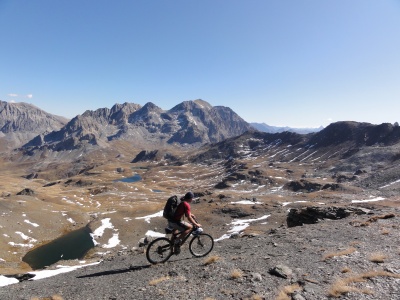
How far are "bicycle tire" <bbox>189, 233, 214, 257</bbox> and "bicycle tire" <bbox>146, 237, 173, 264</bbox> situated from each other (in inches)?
66.4

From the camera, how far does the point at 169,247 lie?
17.9 meters

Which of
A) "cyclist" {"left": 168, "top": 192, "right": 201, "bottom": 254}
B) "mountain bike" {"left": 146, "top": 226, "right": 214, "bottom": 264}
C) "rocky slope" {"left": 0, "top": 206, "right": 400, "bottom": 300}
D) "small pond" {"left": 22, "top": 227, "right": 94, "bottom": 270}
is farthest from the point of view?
"small pond" {"left": 22, "top": 227, "right": 94, "bottom": 270}

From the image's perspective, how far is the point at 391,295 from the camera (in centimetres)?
1163

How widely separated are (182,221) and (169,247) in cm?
204

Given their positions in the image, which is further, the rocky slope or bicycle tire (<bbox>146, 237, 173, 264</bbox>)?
bicycle tire (<bbox>146, 237, 173, 264</bbox>)

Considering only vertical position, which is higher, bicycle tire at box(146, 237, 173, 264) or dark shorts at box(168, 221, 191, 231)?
dark shorts at box(168, 221, 191, 231)

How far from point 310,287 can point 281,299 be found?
6.37 ft

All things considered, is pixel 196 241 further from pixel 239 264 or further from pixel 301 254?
pixel 301 254

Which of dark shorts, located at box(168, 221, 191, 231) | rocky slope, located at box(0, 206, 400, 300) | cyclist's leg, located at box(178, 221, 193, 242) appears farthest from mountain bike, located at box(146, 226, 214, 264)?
rocky slope, located at box(0, 206, 400, 300)

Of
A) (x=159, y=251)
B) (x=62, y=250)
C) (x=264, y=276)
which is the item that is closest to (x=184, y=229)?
(x=159, y=251)

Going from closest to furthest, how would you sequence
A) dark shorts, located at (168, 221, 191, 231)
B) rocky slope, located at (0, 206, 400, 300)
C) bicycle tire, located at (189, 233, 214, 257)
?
rocky slope, located at (0, 206, 400, 300), dark shorts, located at (168, 221, 191, 231), bicycle tire, located at (189, 233, 214, 257)

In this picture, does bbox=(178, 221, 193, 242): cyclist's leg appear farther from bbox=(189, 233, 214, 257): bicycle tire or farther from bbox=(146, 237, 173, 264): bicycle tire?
bbox=(189, 233, 214, 257): bicycle tire

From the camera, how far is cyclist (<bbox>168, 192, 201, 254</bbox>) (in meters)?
16.7

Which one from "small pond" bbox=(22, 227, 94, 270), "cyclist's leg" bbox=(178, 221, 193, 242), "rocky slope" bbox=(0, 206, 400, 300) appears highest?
"cyclist's leg" bbox=(178, 221, 193, 242)
